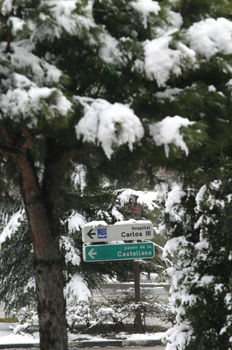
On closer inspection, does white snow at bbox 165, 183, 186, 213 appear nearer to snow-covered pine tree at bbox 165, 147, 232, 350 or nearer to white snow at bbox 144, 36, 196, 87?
snow-covered pine tree at bbox 165, 147, 232, 350

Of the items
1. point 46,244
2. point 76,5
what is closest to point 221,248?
point 46,244

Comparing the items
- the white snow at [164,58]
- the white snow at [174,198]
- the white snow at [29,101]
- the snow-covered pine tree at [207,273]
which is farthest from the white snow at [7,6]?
the white snow at [174,198]

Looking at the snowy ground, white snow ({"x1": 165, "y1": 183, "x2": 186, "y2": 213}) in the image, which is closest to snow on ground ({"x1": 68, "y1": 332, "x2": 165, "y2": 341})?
the snowy ground

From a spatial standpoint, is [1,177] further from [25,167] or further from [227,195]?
[227,195]

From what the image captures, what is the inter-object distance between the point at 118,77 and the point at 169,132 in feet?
2.12

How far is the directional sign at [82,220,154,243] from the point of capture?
913 centimetres

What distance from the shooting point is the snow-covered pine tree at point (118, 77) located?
3293mm

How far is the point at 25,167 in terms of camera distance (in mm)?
4395

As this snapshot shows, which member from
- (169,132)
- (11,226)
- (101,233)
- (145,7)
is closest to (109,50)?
(145,7)

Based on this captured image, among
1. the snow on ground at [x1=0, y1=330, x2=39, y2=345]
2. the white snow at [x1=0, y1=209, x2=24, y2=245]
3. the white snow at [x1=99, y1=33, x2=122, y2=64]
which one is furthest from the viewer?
the white snow at [x1=0, y1=209, x2=24, y2=245]

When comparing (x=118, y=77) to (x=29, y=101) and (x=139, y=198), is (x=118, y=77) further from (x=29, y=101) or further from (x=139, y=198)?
(x=139, y=198)

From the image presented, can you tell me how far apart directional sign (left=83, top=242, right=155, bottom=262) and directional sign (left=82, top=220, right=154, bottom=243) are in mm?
145

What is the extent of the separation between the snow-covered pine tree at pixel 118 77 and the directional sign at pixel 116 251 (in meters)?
5.11

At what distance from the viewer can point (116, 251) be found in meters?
9.23
